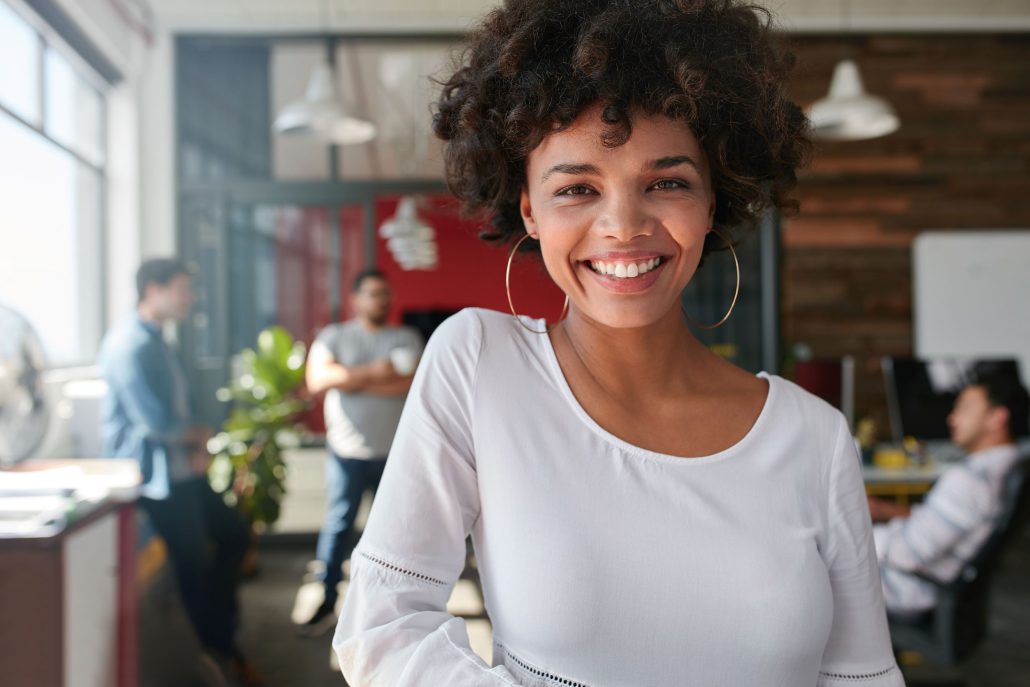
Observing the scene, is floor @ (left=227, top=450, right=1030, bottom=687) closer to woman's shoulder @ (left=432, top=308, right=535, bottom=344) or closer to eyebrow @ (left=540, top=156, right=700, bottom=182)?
woman's shoulder @ (left=432, top=308, right=535, bottom=344)

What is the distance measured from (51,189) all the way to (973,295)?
19.2 ft

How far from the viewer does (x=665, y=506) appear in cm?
90

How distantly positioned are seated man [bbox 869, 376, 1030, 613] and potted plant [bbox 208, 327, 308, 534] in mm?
3151

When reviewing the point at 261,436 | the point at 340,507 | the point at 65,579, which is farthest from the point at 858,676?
the point at 261,436

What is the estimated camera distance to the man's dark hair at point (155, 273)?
11.2 ft

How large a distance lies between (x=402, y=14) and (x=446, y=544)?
559cm

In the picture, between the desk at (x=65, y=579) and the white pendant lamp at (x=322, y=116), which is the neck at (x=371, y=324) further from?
the desk at (x=65, y=579)

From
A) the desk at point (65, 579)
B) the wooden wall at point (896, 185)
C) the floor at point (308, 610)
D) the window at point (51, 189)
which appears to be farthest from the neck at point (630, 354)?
the wooden wall at point (896, 185)

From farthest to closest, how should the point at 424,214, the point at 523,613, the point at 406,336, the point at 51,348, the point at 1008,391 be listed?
1. the point at 424,214
2. the point at 51,348
3. the point at 406,336
4. the point at 1008,391
5. the point at 523,613

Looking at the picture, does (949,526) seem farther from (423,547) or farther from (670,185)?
(423,547)

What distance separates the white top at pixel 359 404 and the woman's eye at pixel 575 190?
10.3 ft

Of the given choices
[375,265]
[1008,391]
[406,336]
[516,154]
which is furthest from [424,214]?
[516,154]

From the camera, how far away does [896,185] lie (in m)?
5.91

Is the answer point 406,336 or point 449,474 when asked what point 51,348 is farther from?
point 449,474
